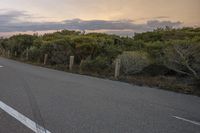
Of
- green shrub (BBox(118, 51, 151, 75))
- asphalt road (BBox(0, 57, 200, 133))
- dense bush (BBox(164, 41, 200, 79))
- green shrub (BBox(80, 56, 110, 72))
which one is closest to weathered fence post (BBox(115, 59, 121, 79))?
green shrub (BBox(118, 51, 151, 75))

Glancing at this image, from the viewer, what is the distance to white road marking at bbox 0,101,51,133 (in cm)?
640

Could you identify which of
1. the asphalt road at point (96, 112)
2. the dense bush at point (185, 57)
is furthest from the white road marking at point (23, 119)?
the dense bush at point (185, 57)

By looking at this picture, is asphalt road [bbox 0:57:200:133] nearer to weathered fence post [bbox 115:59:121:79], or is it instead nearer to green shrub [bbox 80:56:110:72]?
weathered fence post [bbox 115:59:121:79]

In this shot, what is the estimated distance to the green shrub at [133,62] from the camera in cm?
1903

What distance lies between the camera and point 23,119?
722 centimetres

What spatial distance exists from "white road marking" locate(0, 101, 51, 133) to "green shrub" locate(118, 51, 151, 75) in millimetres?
11326

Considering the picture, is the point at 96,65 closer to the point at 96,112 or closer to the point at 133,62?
the point at 133,62

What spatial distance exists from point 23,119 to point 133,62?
12.7 m

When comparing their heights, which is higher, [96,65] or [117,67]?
[117,67]

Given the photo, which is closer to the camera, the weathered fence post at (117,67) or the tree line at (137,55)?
the tree line at (137,55)

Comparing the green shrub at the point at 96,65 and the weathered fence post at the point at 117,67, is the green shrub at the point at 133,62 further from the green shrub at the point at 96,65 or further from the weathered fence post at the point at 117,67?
the green shrub at the point at 96,65

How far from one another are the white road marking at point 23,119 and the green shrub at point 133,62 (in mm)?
11326

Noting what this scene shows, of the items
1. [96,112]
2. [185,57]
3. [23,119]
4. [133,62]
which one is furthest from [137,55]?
[23,119]

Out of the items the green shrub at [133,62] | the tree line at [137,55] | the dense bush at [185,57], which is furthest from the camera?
the green shrub at [133,62]
